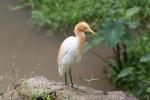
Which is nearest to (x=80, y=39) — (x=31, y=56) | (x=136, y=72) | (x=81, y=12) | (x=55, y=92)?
(x=55, y=92)

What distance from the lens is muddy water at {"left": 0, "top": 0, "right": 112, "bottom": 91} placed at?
5594 mm

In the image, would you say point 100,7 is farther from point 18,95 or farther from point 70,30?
point 18,95

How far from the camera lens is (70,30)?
632 centimetres

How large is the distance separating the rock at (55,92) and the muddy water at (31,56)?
759 millimetres

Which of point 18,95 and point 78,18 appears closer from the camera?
point 18,95

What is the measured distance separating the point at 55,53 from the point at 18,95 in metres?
1.82

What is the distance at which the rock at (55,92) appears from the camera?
4.20 meters

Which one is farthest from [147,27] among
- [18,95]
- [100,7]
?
Answer: [18,95]

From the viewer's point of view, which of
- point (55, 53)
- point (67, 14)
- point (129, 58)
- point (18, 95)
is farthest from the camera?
point (67, 14)

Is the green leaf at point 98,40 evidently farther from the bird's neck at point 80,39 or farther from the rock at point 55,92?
the bird's neck at point 80,39

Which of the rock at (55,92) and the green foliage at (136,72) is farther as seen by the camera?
the green foliage at (136,72)

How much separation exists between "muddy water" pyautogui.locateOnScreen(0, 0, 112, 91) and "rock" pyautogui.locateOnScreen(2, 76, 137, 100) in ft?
2.49

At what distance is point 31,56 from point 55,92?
1.74m

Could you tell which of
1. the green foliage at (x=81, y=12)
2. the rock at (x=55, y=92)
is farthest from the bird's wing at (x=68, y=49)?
the green foliage at (x=81, y=12)
